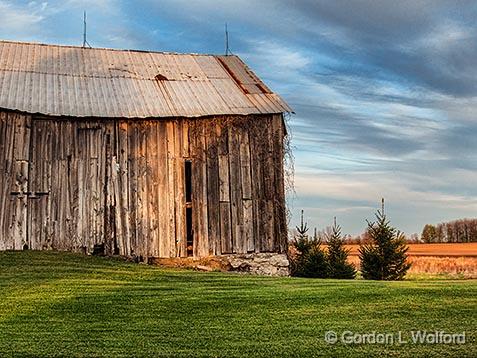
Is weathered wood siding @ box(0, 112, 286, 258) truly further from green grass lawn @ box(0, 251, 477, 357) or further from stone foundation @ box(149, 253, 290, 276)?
green grass lawn @ box(0, 251, 477, 357)

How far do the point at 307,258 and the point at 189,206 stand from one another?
6151 mm

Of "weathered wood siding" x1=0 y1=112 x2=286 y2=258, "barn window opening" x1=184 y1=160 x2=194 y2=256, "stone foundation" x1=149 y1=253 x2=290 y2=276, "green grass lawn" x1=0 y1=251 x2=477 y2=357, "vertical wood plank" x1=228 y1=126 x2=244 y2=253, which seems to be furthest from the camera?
"vertical wood plank" x1=228 y1=126 x2=244 y2=253

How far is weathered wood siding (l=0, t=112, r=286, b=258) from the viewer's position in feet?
71.3

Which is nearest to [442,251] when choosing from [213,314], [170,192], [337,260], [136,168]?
[337,260]

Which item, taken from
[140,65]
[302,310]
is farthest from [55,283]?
[140,65]

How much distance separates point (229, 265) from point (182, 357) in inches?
545

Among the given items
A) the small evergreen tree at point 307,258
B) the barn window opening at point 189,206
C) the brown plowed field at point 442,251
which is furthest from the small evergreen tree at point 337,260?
the brown plowed field at point 442,251

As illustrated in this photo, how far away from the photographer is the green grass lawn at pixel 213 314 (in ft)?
31.7

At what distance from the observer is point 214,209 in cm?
2294

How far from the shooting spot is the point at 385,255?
990 inches

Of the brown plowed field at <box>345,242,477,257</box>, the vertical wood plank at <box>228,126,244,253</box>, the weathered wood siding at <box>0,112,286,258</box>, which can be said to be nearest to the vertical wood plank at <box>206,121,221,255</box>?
the weathered wood siding at <box>0,112,286,258</box>

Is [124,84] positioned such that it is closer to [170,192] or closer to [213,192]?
[170,192]

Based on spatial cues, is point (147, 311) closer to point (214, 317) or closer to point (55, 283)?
point (214, 317)

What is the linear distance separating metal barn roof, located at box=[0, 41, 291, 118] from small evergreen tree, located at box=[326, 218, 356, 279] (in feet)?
21.9
